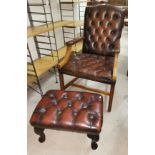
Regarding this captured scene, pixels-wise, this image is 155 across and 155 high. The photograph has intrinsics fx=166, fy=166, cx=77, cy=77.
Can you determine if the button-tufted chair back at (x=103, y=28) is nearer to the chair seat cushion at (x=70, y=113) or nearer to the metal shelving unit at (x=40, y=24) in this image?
the metal shelving unit at (x=40, y=24)

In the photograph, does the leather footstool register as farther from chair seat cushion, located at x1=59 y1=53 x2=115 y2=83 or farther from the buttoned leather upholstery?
the buttoned leather upholstery

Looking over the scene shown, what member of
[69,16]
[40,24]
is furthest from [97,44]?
[69,16]

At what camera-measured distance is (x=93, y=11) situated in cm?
201

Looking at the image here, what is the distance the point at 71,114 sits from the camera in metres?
1.24

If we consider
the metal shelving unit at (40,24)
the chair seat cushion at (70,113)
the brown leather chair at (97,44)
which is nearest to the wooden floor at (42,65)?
the metal shelving unit at (40,24)

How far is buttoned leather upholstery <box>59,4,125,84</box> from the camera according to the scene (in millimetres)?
1779

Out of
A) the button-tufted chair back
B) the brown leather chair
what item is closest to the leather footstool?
the brown leather chair

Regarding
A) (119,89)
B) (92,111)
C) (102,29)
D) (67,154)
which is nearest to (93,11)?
(102,29)

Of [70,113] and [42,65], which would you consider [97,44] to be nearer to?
[42,65]

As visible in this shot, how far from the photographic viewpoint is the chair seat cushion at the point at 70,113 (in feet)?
3.85

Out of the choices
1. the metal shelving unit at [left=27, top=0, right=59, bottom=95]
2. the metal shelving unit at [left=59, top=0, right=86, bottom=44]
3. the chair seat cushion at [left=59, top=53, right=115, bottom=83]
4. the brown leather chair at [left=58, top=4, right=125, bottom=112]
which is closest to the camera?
the chair seat cushion at [left=59, top=53, right=115, bottom=83]
